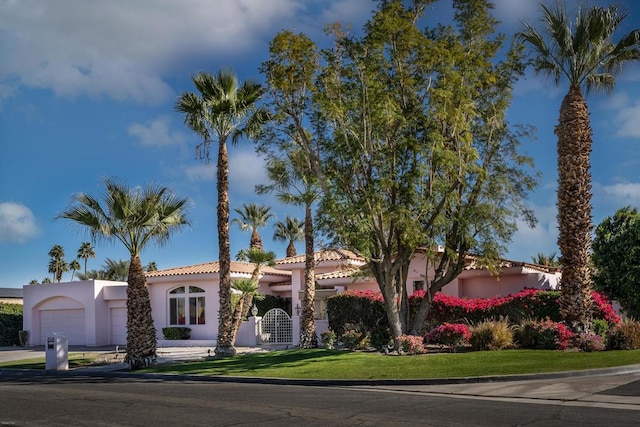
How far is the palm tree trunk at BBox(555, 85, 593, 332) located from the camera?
73.8 feet

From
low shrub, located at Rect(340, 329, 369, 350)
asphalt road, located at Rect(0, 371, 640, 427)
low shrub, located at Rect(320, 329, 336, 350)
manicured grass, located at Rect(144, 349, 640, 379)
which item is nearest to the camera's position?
asphalt road, located at Rect(0, 371, 640, 427)

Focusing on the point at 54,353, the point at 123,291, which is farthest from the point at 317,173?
the point at 123,291

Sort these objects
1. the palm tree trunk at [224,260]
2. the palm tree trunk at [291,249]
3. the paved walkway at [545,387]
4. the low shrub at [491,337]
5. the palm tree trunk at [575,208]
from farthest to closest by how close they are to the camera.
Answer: the palm tree trunk at [291,249] → the palm tree trunk at [224,260] → the palm tree trunk at [575,208] → the low shrub at [491,337] → the paved walkway at [545,387]

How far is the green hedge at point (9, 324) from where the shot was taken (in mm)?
43156

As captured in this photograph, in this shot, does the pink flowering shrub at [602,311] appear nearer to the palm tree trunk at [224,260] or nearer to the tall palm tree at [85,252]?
the palm tree trunk at [224,260]

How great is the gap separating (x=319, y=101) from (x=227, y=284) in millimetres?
8297

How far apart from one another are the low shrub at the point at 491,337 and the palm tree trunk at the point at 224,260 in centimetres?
926

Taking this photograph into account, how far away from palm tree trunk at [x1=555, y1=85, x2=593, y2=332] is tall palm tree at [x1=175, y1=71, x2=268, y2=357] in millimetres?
11292

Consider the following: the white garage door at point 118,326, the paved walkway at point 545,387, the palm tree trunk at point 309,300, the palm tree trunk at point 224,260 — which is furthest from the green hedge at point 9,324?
the paved walkway at point 545,387

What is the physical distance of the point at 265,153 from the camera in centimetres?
2558

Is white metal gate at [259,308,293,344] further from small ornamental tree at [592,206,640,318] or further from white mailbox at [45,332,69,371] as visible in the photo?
small ornamental tree at [592,206,640,318]

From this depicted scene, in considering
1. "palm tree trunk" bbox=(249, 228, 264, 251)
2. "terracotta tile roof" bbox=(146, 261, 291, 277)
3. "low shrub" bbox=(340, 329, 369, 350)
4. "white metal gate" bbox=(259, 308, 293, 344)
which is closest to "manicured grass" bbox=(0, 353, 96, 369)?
"white metal gate" bbox=(259, 308, 293, 344)

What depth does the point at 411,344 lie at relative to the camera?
73.2 ft

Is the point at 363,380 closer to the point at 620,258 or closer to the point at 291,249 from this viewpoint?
the point at 620,258
